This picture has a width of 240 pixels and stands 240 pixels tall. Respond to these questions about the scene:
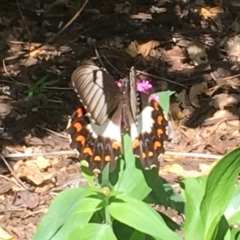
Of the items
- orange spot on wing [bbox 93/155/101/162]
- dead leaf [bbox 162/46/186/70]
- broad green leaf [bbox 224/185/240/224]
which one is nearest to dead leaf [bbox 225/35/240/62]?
dead leaf [bbox 162/46/186/70]

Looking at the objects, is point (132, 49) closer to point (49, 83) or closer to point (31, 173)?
point (49, 83)

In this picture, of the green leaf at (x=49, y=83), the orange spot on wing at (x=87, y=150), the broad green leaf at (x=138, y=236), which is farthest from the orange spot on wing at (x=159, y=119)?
the green leaf at (x=49, y=83)

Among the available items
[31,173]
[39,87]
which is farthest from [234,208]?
[39,87]

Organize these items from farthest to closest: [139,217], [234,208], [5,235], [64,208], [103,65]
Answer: [103,65] → [5,235] → [234,208] → [64,208] → [139,217]

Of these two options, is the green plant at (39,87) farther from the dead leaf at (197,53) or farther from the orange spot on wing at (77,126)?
the orange spot on wing at (77,126)

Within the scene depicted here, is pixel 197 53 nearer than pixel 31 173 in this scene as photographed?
No

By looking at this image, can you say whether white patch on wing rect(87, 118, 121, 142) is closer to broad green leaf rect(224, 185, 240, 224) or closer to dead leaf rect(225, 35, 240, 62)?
broad green leaf rect(224, 185, 240, 224)
